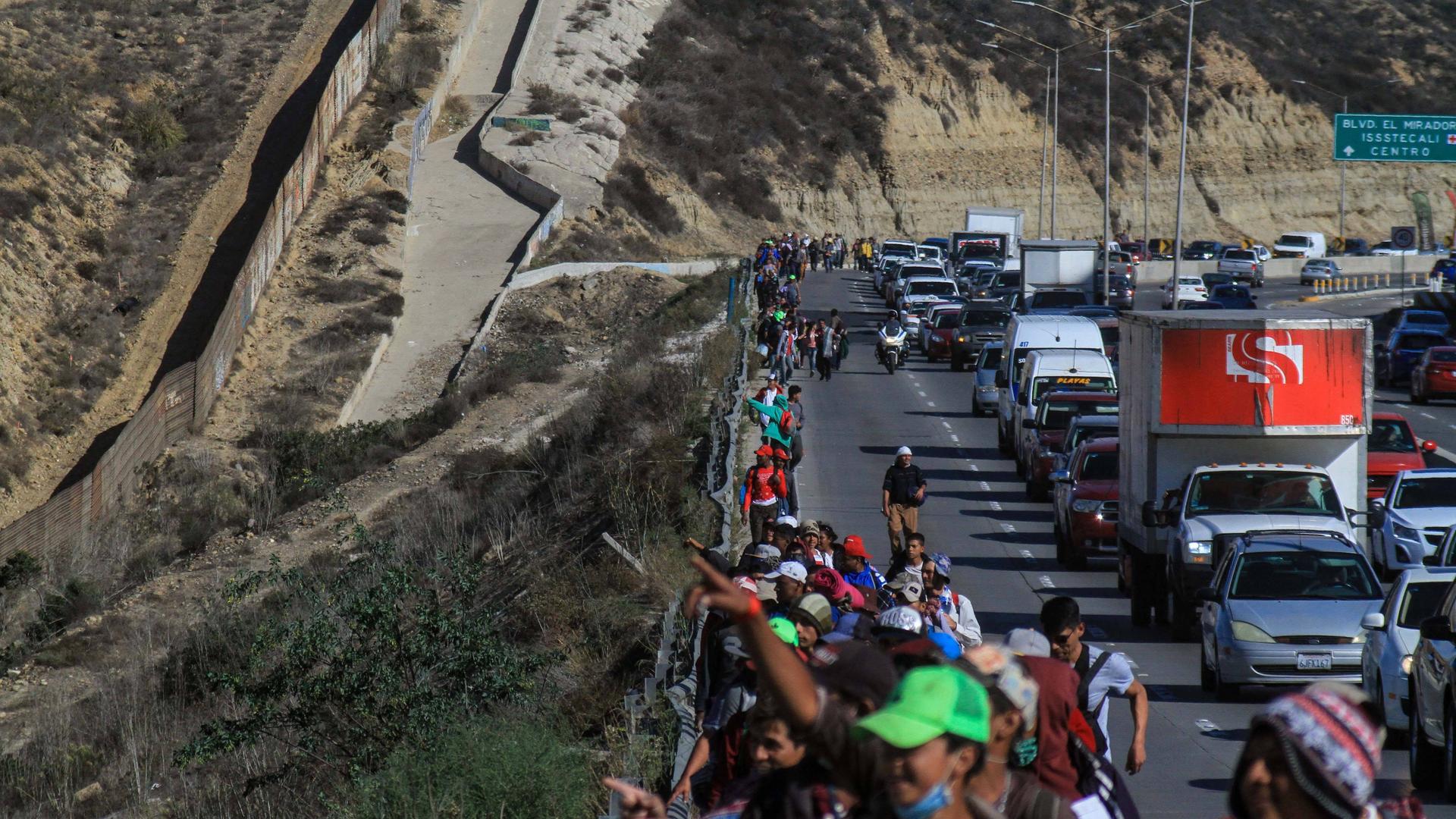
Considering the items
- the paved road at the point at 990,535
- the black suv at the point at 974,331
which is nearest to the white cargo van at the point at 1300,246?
the paved road at the point at 990,535

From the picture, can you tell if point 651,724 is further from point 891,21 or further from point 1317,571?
point 891,21

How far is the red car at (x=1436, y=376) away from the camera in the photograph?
41.0 metres

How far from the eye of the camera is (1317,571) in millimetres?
15492

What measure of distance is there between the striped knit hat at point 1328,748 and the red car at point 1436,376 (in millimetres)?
40255

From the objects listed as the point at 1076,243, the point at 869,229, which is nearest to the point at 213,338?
the point at 1076,243

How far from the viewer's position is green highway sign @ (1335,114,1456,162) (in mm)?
62750

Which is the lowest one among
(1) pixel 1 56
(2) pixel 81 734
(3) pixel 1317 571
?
(2) pixel 81 734

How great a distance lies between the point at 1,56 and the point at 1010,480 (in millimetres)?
41919

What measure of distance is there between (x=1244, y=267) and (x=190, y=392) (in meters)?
52.7

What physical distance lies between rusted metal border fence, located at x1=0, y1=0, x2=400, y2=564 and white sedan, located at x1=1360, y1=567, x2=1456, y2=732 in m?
23.1

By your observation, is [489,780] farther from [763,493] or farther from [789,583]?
[763,493]

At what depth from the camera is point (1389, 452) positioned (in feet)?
82.9

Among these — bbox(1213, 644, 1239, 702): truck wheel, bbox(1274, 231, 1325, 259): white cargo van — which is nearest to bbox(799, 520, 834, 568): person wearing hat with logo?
bbox(1213, 644, 1239, 702): truck wheel

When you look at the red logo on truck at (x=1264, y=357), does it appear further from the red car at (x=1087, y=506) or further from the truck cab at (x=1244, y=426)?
the red car at (x=1087, y=506)
